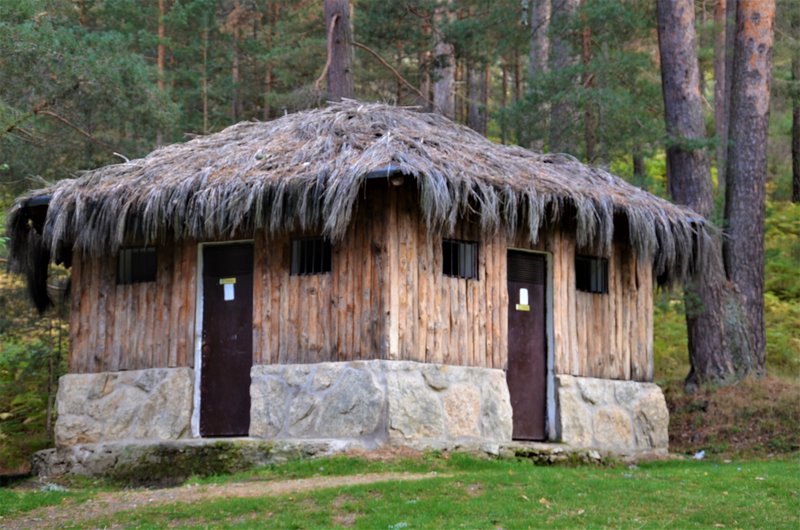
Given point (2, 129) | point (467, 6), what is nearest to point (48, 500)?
point (2, 129)

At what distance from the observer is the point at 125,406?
52.4 ft

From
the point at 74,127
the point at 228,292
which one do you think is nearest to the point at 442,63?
the point at 74,127

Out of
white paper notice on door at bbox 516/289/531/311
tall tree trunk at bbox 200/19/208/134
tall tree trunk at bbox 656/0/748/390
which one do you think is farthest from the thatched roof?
tall tree trunk at bbox 200/19/208/134

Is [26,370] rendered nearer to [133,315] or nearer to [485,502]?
[133,315]

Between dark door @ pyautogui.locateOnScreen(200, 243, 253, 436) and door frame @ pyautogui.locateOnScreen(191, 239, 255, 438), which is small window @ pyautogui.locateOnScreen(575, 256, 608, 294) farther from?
door frame @ pyautogui.locateOnScreen(191, 239, 255, 438)

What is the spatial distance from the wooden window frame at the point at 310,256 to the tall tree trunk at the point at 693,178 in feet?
24.8

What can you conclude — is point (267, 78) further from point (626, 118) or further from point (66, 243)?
point (66, 243)

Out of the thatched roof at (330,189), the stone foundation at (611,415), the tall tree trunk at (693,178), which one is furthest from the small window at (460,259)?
the tall tree trunk at (693,178)

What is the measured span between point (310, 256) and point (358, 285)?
0.88 m

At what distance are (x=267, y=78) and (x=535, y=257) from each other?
50.2 feet

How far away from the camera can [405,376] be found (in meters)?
14.5

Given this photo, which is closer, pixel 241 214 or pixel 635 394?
pixel 241 214

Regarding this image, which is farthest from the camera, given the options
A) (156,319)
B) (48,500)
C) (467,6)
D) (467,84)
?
(467,84)

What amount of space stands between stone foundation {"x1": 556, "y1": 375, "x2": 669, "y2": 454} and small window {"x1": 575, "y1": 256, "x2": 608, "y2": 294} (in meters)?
1.35
